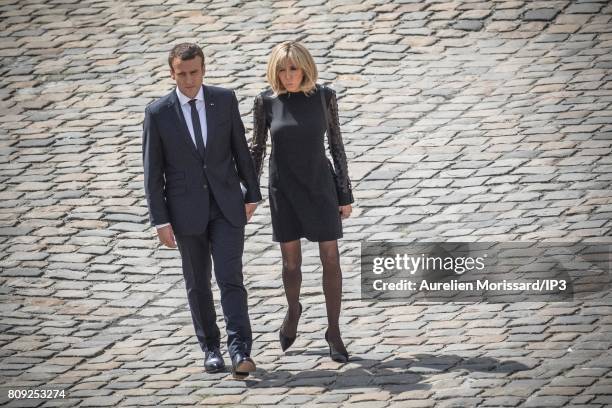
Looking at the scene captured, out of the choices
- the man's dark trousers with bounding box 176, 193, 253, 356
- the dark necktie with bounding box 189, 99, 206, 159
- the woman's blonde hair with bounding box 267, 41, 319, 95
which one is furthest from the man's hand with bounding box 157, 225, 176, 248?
the woman's blonde hair with bounding box 267, 41, 319, 95

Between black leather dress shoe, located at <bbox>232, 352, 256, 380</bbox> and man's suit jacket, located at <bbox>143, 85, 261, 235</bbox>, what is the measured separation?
835mm

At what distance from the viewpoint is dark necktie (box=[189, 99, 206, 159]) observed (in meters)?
8.51

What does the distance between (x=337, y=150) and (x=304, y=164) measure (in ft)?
0.81

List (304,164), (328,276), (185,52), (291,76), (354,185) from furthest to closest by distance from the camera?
(354,185), (328,276), (304,164), (291,76), (185,52)

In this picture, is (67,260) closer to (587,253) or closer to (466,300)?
(466,300)

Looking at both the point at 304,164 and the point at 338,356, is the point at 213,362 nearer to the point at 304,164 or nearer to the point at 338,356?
the point at 338,356

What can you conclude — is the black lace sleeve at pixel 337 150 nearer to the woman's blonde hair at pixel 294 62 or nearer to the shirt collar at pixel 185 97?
the woman's blonde hair at pixel 294 62

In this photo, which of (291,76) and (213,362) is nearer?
(291,76)

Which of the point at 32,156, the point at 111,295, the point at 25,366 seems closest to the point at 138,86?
the point at 32,156

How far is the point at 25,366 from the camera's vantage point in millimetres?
9039

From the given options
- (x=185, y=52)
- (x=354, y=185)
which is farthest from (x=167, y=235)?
(x=354, y=185)

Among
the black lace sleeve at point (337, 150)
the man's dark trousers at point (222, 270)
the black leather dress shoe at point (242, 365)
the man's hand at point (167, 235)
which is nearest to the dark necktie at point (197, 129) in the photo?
the man's dark trousers at point (222, 270)

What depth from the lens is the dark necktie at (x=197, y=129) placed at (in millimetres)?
8508

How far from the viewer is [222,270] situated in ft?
27.9
